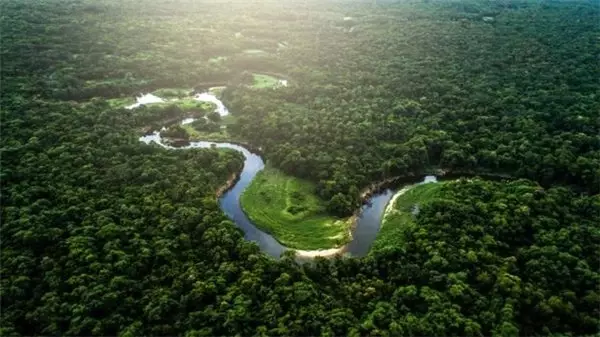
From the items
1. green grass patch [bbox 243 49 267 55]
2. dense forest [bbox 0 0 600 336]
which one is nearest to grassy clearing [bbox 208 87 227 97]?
dense forest [bbox 0 0 600 336]

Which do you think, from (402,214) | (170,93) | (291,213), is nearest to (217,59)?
(170,93)

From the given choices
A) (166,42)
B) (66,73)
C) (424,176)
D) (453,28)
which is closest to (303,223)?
(424,176)

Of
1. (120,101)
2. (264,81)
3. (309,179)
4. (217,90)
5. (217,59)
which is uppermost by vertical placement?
(309,179)

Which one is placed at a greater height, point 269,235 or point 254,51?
point 269,235

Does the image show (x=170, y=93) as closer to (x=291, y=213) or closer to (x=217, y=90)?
(x=217, y=90)

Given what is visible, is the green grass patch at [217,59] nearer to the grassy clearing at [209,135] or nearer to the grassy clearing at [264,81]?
the grassy clearing at [264,81]

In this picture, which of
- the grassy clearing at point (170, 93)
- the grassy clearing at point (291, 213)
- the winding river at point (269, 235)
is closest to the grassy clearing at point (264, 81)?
the grassy clearing at point (170, 93)
